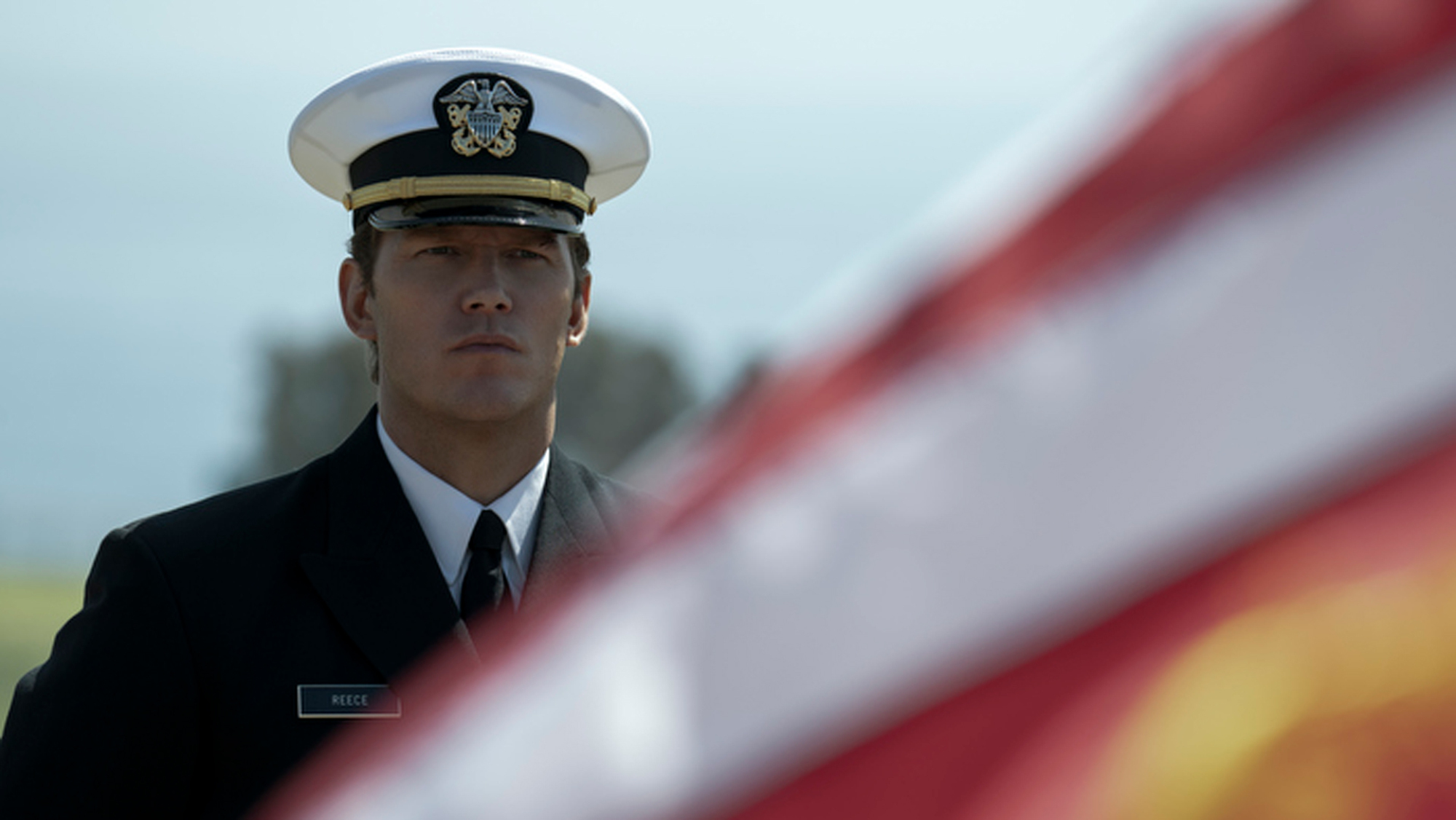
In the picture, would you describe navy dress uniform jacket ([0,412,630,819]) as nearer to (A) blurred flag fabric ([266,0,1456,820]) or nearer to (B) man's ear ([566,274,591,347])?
(B) man's ear ([566,274,591,347])

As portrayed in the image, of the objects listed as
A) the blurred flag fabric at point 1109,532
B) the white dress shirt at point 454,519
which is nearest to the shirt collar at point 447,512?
the white dress shirt at point 454,519

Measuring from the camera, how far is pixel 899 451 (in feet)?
2.02

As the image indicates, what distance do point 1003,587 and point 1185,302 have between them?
12cm

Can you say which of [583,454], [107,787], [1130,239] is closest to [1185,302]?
[1130,239]

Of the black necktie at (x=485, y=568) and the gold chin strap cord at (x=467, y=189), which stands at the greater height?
the gold chin strap cord at (x=467, y=189)

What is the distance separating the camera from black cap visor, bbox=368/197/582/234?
266 centimetres

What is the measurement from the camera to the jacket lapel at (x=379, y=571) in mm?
2475

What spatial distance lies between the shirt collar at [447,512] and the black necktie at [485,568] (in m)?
0.01

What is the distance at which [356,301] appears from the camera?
2.72 m

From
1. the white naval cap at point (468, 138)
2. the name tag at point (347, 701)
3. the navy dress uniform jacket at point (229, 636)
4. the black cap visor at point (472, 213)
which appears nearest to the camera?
the navy dress uniform jacket at point (229, 636)

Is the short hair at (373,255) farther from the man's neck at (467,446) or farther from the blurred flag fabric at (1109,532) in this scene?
the blurred flag fabric at (1109,532)

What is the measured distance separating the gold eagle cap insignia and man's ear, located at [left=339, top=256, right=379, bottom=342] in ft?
0.94

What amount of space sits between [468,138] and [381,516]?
0.71 meters

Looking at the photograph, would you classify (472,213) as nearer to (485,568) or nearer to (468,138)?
(468,138)
